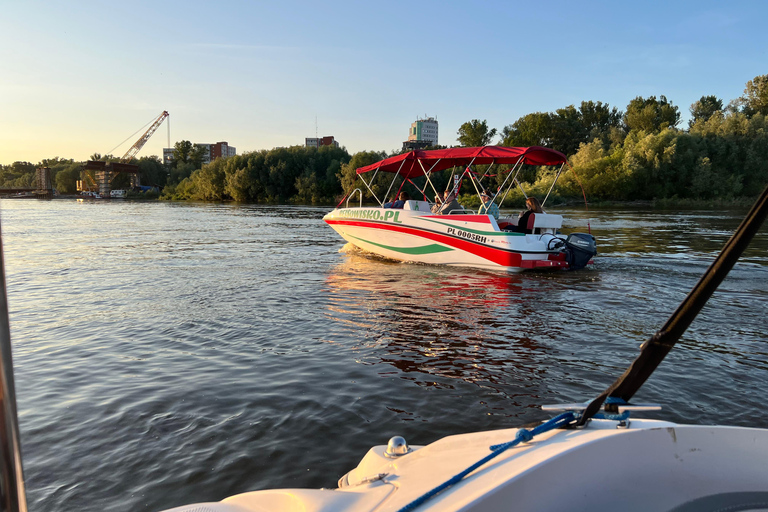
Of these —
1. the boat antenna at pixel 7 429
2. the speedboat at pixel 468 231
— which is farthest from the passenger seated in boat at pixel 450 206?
the boat antenna at pixel 7 429

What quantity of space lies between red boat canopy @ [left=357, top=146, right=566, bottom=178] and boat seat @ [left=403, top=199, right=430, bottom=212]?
42.7 inches

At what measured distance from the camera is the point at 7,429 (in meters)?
0.93

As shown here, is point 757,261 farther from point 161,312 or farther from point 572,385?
point 161,312

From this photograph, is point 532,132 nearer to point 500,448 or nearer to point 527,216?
point 527,216

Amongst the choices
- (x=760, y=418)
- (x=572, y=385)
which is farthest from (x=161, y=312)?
(x=760, y=418)

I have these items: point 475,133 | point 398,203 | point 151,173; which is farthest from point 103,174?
point 398,203

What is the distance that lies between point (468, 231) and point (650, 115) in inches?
3141

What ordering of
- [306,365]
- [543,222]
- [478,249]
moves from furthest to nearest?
[478,249], [543,222], [306,365]

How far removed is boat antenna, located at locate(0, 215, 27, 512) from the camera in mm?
923

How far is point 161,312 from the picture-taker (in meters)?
8.27

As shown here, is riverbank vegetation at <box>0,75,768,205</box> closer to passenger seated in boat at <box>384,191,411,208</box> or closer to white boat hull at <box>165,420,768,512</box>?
passenger seated in boat at <box>384,191,411,208</box>

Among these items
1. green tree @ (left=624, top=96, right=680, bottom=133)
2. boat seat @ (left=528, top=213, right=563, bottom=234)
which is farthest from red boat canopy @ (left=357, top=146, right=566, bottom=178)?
green tree @ (left=624, top=96, right=680, bottom=133)

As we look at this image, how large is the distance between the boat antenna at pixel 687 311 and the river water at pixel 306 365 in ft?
7.20

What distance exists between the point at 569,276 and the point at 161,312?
879 cm
